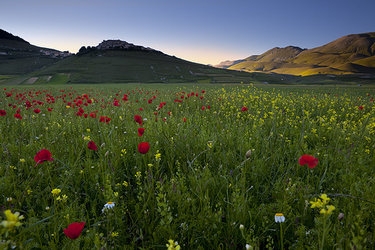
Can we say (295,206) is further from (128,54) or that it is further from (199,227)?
(128,54)

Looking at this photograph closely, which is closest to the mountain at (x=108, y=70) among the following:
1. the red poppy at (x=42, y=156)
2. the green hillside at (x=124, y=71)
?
the green hillside at (x=124, y=71)

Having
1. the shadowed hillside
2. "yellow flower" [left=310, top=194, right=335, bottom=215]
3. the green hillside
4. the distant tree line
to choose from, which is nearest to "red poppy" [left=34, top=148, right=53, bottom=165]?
"yellow flower" [left=310, top=194, right=335, bottom=215]

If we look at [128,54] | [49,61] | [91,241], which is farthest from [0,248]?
[49,61]

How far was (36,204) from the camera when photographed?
Answer: 2.47 m

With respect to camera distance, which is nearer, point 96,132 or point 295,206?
point 295,206

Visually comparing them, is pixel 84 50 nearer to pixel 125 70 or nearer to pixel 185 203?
pixel 125 70

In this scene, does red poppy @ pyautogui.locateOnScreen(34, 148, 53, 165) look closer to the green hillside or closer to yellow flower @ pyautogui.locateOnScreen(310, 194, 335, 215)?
yellow flower @ pyautogui.locateOnScreen(310, 194, 335, 215)

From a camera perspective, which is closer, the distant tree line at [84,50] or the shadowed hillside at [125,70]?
the shadowed hillside at [125,70]

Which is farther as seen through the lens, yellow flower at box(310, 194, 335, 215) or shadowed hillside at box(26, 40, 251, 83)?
shadowed hillside at box(26, 40, 251, 83)

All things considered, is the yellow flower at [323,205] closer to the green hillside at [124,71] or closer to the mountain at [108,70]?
the mountain at [108,70]

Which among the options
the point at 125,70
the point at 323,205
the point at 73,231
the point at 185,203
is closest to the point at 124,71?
the point at 125,70

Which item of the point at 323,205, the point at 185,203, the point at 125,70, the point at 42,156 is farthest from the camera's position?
the point at 125,70

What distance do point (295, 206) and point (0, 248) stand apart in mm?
2198

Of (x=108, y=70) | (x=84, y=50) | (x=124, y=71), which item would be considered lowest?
(x=124, y=71)
